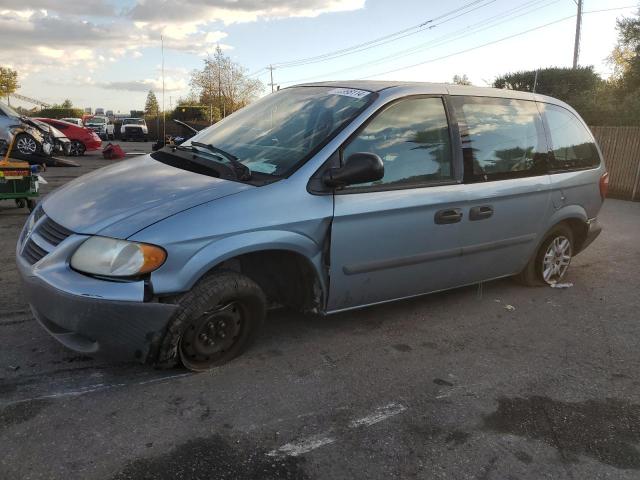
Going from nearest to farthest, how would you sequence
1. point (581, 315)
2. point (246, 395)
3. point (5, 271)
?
point (246, 395)
point (581, 315)
point (5, 271)

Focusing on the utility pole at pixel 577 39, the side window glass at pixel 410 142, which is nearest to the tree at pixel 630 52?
the utility pole at pixel 577 39

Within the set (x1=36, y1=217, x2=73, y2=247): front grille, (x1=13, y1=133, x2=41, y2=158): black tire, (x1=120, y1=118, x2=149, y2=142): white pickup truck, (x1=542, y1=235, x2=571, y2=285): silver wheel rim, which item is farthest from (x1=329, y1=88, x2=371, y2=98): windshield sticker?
(x1=120, y1=118, x2=149, y2=142): white pickup truck

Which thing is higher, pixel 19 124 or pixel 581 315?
pixel 19 124

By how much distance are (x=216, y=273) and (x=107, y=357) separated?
0.72 metres

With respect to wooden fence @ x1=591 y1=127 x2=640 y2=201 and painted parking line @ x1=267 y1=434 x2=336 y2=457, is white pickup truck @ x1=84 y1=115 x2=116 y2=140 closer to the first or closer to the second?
wooden fence @ x1=591 y1=127 x2=640 y2=201

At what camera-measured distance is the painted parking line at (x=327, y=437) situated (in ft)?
8.25

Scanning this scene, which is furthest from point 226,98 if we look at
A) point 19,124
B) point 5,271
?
point 5,271

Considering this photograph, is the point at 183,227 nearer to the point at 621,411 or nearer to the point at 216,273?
the point at 216,273

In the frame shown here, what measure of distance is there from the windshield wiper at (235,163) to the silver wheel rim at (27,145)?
37.1 ft

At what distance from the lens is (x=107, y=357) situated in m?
2.89

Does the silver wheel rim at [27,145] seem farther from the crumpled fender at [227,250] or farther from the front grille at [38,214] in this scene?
the crumpled fender at [227,250]

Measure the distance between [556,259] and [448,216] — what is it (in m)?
1.88

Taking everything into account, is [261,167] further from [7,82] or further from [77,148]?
[7,82]

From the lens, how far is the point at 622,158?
496 inches
